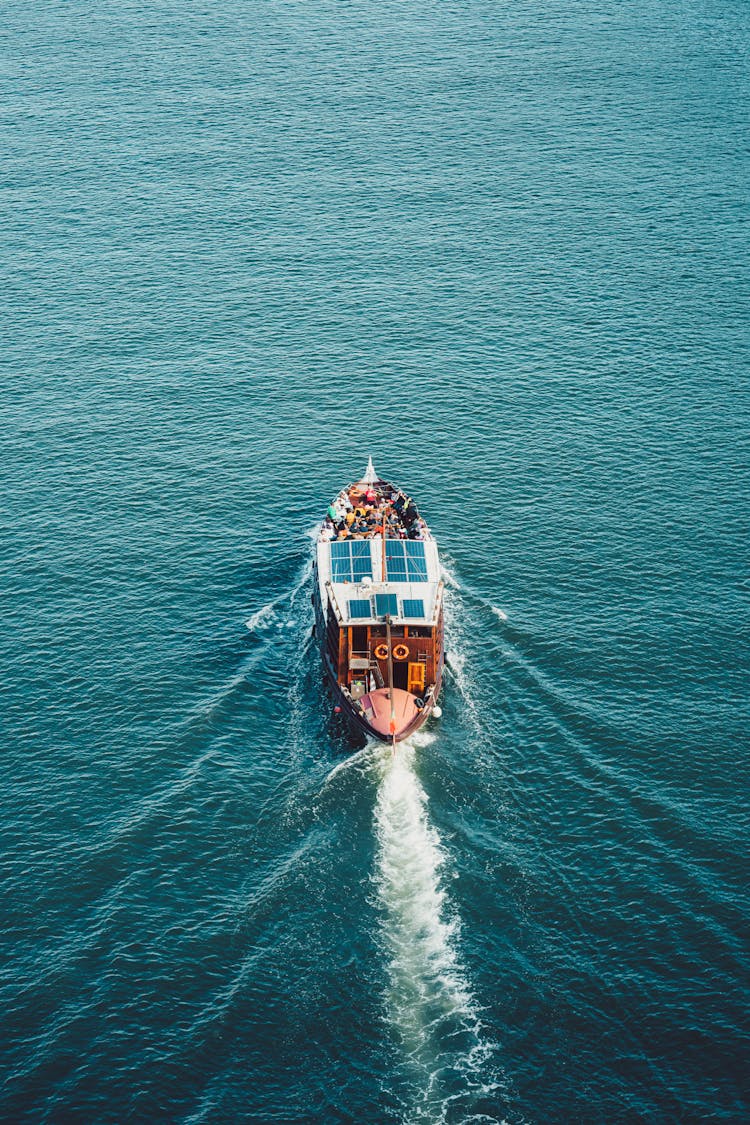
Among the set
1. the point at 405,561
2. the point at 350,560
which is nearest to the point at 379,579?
the point at 405,561

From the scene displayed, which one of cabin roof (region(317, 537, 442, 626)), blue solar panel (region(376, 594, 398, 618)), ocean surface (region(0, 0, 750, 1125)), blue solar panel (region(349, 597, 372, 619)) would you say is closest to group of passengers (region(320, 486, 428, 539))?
cabin roof (region(317, 537, 442, 626))

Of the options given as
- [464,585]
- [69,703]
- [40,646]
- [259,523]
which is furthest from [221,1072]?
[259,523]

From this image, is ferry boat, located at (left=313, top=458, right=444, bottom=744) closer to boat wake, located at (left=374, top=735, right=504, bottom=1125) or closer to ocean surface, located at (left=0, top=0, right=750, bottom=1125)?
ocean surface, located at (left=0, top=0, right=750, bottom=1125)

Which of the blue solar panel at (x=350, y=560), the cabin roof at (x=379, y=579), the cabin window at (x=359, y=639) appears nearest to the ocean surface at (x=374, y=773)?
the cabin window at (x=359, y=639)

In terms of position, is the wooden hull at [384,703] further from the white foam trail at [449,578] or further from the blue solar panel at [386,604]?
the white foam trail at [449,578]

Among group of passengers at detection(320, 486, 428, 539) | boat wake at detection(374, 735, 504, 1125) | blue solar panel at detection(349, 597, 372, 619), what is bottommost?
boat wake at detection(374, 735, 504, 1125)

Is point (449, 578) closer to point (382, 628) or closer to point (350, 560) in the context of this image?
point (350, 560)
